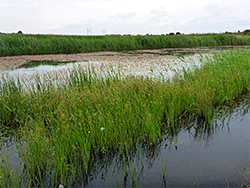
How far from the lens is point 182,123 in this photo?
4.90m

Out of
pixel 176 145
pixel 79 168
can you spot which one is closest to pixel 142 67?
pixel 176 145

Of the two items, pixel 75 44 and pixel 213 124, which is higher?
pixel 75 44

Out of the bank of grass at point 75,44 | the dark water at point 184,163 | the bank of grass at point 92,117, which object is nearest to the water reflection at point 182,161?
the dark water at point 184,163

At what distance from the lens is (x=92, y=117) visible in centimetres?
422

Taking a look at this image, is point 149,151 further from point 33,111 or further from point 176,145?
point 33,111

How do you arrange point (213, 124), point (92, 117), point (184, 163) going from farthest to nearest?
point (213, 124) < point (92, 117) < point (184, 163)

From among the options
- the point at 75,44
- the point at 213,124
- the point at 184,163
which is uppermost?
the point at 75,44

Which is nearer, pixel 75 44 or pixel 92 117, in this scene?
pixel 92 117

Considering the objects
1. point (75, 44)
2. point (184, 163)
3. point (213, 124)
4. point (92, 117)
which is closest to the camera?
point (184, 163)

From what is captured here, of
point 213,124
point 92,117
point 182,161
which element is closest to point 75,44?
point 92,117

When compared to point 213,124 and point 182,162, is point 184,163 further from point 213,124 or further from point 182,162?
point 213,124

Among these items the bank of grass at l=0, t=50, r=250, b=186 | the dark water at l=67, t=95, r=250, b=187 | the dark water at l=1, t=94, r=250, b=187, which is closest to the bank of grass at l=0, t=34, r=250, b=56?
the bank of grass at l=0, t=50, r=250, b=186

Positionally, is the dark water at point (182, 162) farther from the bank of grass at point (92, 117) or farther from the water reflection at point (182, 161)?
the bank of grass at point (92, 117)

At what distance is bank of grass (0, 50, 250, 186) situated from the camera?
331cm
